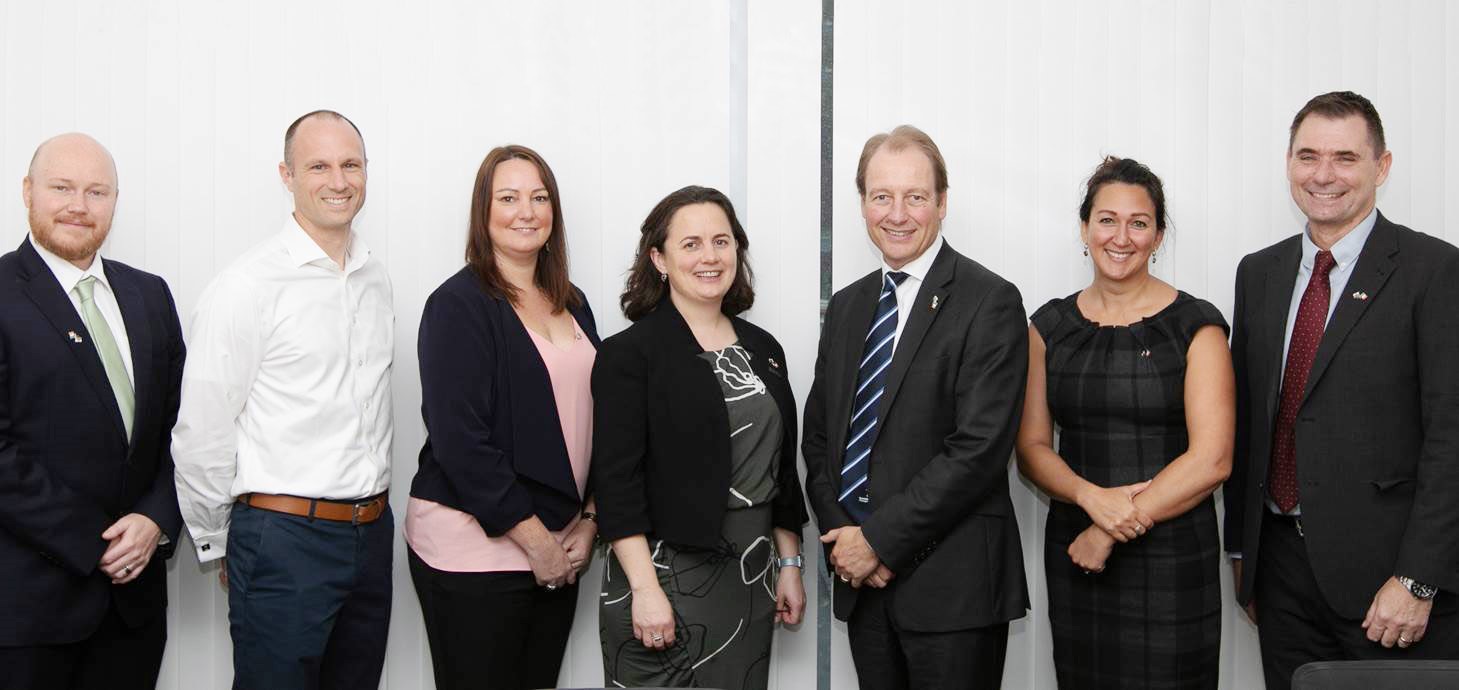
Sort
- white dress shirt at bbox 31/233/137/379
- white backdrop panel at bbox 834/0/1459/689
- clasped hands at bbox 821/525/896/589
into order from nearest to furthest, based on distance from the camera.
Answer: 1. clasped hands at bbox 821/525/896/589
2. white dress shirt at bbox 31/233/137/379
3. white backdrop panel at bbox 834/0/1459/689

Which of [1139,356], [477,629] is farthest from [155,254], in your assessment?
[1139,356]

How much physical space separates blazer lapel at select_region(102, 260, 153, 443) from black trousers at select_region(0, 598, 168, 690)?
0.49 m

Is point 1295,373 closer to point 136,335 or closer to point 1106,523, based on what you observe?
point 1106,523

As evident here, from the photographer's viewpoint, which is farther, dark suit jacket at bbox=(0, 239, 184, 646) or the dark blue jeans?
the dark blue jeans

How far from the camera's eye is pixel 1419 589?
2486mm

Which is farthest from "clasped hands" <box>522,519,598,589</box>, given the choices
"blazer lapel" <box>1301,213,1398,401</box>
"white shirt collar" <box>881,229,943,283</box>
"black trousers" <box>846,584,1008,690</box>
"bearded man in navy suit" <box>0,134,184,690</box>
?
"blazer lapel" <box>1301,213,1398,401</box>

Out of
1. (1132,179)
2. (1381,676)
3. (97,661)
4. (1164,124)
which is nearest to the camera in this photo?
(1381,676)

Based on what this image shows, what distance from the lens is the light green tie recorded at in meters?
2.69

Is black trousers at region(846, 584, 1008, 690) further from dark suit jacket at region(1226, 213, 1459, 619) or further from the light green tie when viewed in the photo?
the light green tie

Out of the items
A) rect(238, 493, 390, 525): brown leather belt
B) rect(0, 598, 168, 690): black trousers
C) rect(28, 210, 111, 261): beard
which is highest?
rect(28, 210, 111, 261): beard

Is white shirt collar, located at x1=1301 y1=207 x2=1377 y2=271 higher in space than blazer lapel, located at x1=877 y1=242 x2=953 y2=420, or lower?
higher

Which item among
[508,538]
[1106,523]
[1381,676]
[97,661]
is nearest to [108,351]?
[97,661]

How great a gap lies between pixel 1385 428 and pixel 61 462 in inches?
123

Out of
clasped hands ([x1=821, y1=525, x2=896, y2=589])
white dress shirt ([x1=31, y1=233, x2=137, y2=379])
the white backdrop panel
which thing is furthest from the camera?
the white backdrop panel
